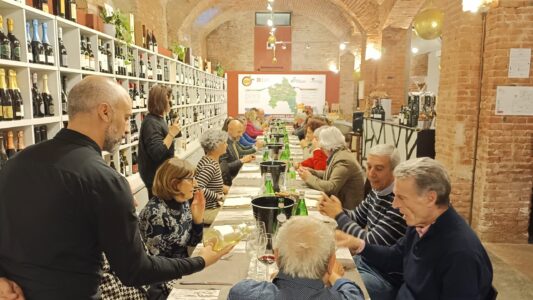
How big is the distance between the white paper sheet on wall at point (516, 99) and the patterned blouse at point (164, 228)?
383 centimetres

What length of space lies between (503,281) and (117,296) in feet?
11.0

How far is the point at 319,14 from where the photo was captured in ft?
50.8

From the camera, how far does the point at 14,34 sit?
2910 mm

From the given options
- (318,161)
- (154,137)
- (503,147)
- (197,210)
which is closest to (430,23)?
(503,147)

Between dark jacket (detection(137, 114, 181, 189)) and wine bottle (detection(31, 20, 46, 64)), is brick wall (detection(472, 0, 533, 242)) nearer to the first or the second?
dark jacket (detection(137, 114, 181, 189))

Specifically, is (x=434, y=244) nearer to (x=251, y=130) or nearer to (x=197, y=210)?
(x=197, y=210)

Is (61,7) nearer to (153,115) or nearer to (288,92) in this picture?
(153,115)

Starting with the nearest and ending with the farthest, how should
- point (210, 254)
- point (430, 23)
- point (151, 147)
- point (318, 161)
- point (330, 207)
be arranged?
point (210, 254) < point (330, 207) < point (151, 147) < point (318, 161) < point (430, 23)

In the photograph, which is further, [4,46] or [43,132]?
[43,132]

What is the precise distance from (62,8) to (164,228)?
2393 mm

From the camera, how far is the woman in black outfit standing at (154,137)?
12.5 ft

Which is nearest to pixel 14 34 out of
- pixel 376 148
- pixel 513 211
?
pixel 376 148

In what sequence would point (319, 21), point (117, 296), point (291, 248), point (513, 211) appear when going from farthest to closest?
point (319, 21) → point (513, 211) → point (117, 296) → point (291, 248)

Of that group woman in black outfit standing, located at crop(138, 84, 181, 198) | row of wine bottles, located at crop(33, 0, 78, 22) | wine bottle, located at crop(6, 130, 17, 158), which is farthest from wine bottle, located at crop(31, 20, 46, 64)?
woman in black outfit standing, located at crop(138, 84, 181, 198)
